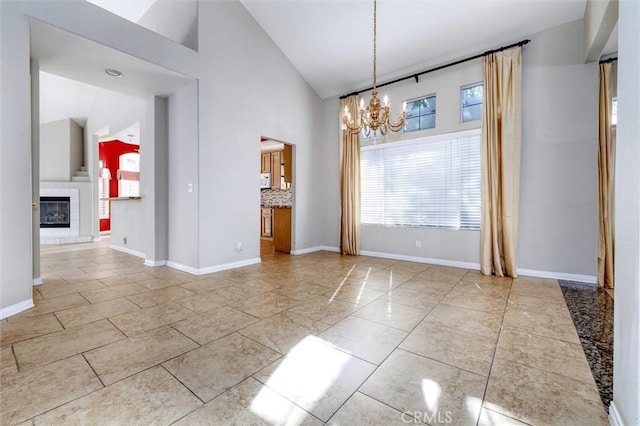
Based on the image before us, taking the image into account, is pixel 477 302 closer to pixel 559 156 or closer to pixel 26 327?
pixel 559 156

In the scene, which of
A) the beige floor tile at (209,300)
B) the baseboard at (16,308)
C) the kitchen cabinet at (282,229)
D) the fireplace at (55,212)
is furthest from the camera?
the fireplace at (55,212)

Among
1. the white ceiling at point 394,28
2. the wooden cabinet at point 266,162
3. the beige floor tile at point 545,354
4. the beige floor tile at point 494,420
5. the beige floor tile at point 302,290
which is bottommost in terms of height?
the beige floor tile at point 494,420

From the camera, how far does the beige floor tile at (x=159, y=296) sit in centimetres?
→ 273

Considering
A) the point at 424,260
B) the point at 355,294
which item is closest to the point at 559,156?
the point at 424,260

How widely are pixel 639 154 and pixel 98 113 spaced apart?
8633 mm

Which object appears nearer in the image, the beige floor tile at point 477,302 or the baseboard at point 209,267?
the beige floor tile at point 477,302

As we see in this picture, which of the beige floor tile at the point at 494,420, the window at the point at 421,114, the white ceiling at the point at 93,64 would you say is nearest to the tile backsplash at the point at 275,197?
the window at the point at 421,114

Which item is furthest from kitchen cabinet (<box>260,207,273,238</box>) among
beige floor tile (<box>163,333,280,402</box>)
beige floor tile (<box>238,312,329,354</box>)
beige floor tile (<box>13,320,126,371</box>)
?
beige floor tile (<box>163,333,280,402</box>)

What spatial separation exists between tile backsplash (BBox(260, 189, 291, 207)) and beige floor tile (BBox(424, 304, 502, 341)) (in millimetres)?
5773

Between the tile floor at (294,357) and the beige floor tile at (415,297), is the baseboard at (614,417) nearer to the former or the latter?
the tile floor at (294,357)

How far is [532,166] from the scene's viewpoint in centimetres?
375

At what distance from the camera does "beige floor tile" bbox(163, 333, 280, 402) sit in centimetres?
149

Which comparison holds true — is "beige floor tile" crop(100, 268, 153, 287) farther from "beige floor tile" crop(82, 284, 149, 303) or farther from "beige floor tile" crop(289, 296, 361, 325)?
"beige floor tile" crop(289, 296, 361, 325)

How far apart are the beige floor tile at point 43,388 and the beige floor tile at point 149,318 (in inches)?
18.4
